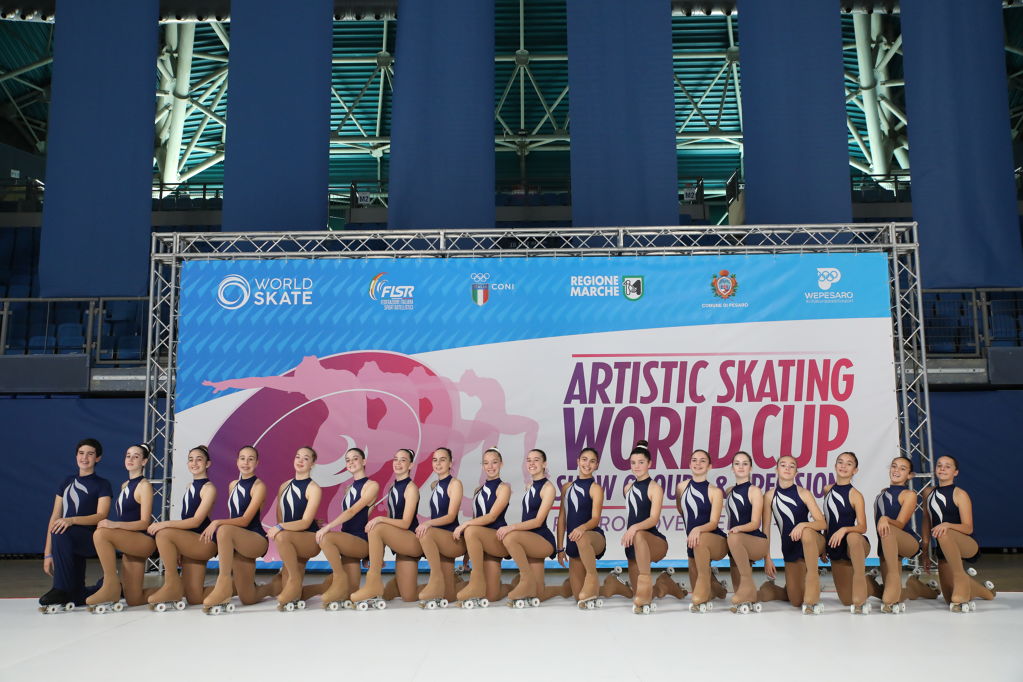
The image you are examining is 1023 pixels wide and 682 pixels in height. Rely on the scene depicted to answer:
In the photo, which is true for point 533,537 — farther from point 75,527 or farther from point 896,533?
point 75,527

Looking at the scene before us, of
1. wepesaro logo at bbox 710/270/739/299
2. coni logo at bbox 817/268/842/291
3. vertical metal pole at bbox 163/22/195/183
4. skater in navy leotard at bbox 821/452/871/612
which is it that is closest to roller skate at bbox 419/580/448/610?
skater in navy leotard at bbox 821/452/871/612

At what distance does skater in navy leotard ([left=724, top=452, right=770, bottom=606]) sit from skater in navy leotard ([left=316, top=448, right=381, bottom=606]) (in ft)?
8.34

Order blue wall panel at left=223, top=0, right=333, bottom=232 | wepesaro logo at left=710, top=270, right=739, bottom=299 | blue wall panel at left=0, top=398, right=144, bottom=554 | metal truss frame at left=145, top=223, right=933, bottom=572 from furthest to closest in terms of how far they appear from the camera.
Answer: blue wall panel at left=0, top=398, right=144, bottom=554
blue wall panel at left=223, top=0, right=333, bottom=232
wepesaro logo at left=710, top=270, right=739, bottom=299
metal truss frame at left=145, top=223, right=933, bottom=572

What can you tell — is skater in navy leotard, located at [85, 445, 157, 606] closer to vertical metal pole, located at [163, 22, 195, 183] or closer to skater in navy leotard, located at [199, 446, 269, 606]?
skater in navy leotard, located at [199, 446, 269, 606]

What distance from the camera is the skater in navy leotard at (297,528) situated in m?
5.81

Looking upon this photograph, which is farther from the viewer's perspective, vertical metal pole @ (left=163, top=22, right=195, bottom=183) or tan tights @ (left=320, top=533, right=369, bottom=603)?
vertical metal pole @ (left=163, top=22, right=195, bottom=183)

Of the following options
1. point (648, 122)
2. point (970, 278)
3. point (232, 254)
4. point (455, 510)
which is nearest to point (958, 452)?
point (970, 278)

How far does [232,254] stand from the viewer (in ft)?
25.4

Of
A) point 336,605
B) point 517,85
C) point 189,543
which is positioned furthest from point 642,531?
point 517,85

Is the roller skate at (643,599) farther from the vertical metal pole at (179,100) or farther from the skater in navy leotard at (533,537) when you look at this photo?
the vertical metal pole at (179,100)

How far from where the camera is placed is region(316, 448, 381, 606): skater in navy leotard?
5.86 m

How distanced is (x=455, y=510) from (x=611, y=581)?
1.27 metres

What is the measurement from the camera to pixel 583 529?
19.4 ft

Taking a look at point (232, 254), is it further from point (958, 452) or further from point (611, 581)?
point (958, 452)
